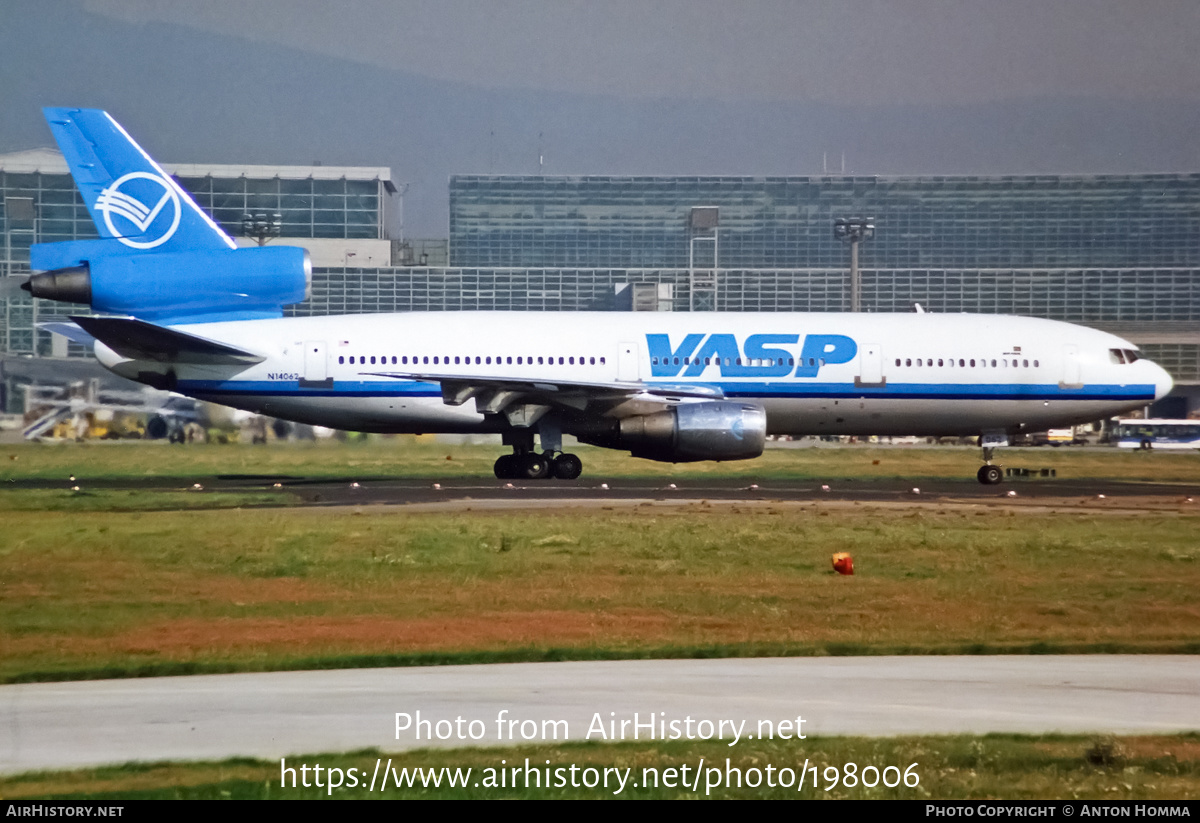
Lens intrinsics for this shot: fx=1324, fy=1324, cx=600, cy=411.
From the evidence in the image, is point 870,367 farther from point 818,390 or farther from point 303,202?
point 303,202

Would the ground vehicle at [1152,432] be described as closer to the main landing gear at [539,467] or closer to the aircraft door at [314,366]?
the main landing gear at [539,467]

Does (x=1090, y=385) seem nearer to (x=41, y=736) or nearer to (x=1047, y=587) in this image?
(x=1047, y=587)

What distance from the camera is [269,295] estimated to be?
31.0 metres

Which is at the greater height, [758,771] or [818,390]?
[818,390]

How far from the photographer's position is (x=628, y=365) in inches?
1219

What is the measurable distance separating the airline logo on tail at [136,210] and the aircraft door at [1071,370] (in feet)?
71.2

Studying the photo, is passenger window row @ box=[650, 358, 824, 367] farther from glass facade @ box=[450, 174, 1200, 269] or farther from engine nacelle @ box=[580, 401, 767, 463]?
glass facade @ box=[450, 174, 1200, 269]

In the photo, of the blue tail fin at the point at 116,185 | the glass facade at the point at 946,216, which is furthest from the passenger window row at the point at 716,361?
the glass facade at the point at 946,216

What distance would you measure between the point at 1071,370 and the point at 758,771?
1096 inches

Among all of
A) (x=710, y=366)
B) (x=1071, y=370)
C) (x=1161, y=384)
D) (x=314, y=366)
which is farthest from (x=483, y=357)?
(x=1161, y=384)

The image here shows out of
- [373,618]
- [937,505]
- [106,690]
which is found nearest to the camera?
[106,690]

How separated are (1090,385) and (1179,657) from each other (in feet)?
75.8

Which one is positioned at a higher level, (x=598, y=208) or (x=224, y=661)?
(x=598, y=208)
